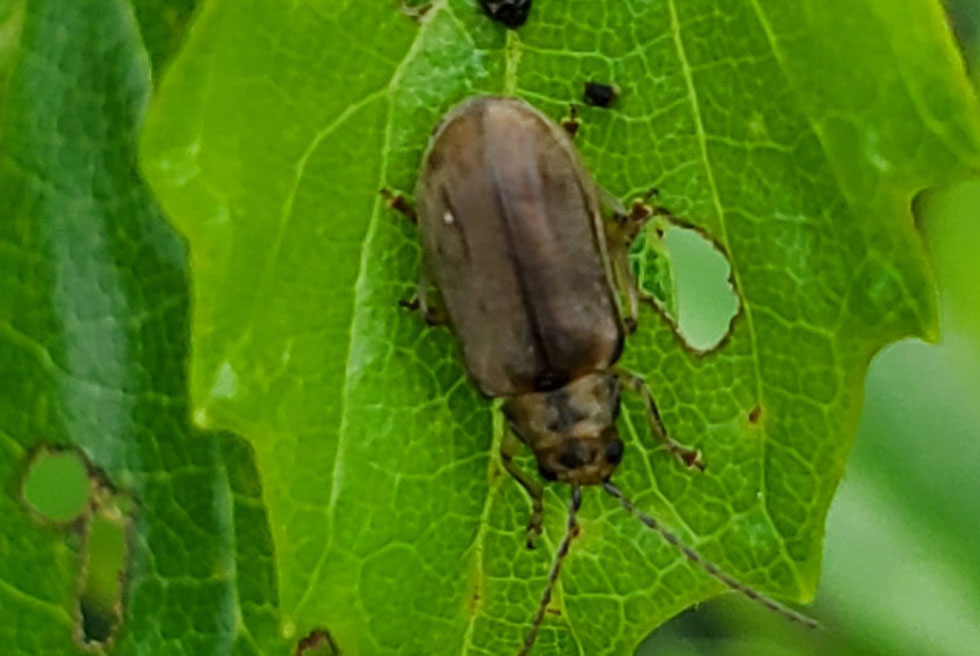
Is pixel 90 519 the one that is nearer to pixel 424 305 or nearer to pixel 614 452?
pixel 424 305

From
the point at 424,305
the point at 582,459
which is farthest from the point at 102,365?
the point at 582,459

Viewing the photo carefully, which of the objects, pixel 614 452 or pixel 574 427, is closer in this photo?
pixel 614 452

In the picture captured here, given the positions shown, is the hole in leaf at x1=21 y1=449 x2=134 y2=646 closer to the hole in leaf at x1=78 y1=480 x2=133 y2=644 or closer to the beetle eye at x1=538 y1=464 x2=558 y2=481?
the hole in leaf at x1=78 y1=480 x2=133 y2=644

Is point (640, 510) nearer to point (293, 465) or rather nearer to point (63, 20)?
point (293, 465)

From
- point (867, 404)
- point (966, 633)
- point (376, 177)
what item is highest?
point (376, 177)

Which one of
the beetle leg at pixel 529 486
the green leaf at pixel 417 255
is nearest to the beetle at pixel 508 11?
the green leaf at pixel 417 255

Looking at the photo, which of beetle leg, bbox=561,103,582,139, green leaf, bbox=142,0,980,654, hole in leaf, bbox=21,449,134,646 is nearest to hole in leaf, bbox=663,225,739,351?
green leaf, bbox=142,0,980,654

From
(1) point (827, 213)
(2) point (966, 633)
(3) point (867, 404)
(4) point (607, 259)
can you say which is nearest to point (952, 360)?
(3) point (867, 404)
